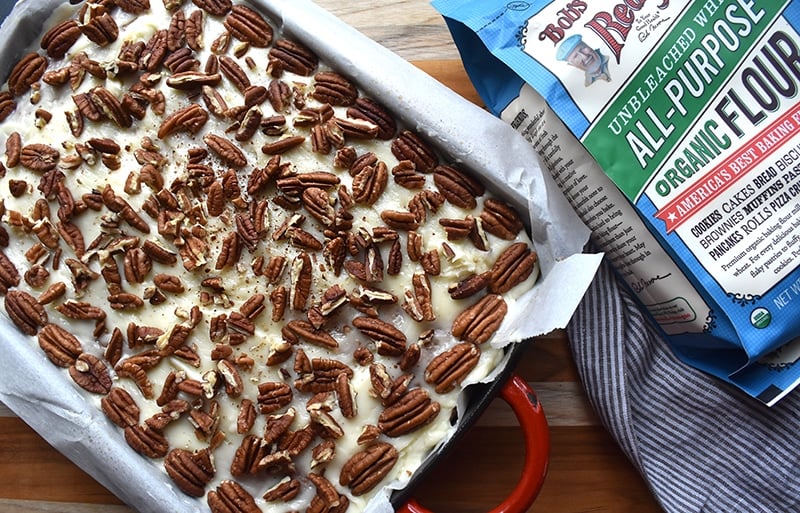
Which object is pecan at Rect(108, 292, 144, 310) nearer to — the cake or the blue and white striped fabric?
the cake

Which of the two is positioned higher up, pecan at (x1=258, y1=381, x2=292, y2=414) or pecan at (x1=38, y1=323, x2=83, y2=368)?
pecan at (x1=258, y1=381, x2=292, y2=414)

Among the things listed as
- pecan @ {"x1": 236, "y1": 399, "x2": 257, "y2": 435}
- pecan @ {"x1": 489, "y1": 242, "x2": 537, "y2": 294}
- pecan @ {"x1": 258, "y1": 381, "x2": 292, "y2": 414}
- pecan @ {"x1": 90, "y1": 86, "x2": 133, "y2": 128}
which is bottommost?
pecan @ {"x1": 236, "y1": 399, "x2": 257, "y2": 435}

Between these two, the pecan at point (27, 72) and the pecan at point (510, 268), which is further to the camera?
the pecan at point (27, 72)

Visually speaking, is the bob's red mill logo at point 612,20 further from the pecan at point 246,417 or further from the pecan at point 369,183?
the pecan at point 246,417

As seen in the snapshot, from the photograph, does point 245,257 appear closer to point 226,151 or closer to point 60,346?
point 226,151

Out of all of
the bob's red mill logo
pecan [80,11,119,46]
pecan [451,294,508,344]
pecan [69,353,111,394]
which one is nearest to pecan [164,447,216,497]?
pecan [69,353,111,394]

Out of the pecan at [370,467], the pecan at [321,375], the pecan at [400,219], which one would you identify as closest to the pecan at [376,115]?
the pecan at [400,219]

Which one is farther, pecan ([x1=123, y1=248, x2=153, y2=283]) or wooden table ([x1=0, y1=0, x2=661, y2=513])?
wooden table ([x1=0, y1=0, x2=661, y2=513])
